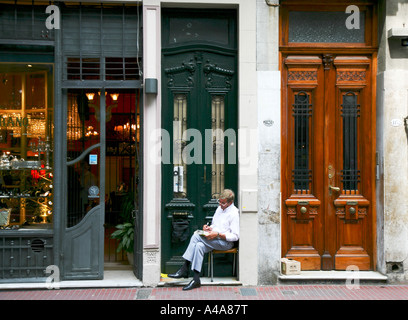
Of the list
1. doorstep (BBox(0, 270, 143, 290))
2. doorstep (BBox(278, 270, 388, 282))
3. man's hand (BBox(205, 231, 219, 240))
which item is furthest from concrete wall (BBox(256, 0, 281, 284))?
doorstep (BBox(0, 270, 143, 290))

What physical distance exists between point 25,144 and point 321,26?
5610 millimetres

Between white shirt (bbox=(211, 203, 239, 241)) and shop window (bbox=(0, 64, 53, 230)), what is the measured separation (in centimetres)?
289

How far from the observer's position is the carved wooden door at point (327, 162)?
8750mm

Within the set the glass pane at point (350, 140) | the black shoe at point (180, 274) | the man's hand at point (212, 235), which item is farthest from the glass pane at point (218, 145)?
the glass pane at point (350, 140)

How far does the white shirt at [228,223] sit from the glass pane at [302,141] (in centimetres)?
135

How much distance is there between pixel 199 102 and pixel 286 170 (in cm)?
195

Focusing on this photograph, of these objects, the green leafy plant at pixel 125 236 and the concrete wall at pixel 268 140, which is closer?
the concrete wall at pixel 268 140

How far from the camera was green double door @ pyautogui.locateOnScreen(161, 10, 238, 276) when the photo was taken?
8625mm

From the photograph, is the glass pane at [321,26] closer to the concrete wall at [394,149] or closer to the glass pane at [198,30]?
the concrete wall at [394,149]

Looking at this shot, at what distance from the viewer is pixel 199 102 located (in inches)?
341

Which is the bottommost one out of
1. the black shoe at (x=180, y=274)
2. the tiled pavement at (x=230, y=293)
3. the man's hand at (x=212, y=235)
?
the tiled pavement at (x=230, y=293)

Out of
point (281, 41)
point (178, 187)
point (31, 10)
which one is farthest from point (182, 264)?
point (31, 10)

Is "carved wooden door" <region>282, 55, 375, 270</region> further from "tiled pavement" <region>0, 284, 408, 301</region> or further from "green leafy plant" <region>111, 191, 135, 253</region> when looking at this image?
"green leafy plant" <region>111, 191, 135, 253</region>

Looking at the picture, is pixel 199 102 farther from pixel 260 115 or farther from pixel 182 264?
pixel 182 264
